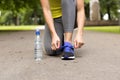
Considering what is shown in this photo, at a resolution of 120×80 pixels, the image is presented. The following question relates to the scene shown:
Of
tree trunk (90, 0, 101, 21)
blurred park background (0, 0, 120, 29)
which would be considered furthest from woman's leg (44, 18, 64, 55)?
tree trunk (90, 0, 101, 21)

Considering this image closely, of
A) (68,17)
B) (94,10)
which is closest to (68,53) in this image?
(68,17)

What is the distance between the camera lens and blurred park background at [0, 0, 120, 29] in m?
28.6

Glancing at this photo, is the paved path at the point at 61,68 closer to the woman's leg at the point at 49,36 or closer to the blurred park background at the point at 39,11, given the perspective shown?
the woman's leg at the point at 49,36

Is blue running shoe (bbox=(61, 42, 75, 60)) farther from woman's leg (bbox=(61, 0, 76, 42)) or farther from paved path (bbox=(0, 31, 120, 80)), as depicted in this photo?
woman's leg (bbox=(61, 0, 76, 42))

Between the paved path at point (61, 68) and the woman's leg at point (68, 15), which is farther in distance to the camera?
the woman's leg at point (68, 15)

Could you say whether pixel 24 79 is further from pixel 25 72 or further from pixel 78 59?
pixel 78 59

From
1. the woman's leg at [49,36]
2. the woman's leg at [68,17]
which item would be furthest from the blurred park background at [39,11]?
the woman's leg at [68,17]

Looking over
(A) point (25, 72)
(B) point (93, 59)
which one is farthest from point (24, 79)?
(B) point (93, 59)

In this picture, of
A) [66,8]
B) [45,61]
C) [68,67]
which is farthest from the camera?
[66,8]

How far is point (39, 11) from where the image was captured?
70812mm

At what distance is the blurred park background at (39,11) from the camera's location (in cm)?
2859

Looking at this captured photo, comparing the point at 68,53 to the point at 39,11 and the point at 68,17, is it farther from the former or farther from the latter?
the point at 39,11

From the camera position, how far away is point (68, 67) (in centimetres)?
576

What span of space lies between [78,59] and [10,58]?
1.21 metres
